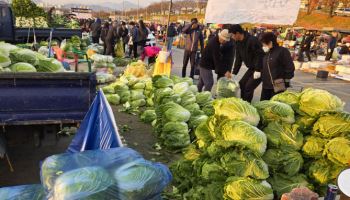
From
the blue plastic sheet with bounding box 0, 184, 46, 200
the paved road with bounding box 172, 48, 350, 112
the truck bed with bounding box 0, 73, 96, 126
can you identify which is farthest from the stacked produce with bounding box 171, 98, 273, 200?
the paved road with bounding box 172, 48, 350, 112

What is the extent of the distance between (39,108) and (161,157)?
2002 mm

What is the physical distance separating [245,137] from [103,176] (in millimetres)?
1560

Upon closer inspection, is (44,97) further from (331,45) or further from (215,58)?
(331,45)

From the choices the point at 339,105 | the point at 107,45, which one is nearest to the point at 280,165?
the point at 339,105

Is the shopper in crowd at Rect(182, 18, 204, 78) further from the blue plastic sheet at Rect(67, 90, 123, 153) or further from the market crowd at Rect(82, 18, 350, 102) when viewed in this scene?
the blue plastic sheet at Rect(67, 90, 123, 153)

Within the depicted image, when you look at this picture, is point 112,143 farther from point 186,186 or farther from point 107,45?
point 107,45

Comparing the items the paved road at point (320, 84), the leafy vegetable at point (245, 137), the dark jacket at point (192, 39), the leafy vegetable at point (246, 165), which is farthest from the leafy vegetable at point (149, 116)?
the paved road at point (320, 84)

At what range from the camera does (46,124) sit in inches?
165

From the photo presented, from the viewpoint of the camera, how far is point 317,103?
3.63 metres

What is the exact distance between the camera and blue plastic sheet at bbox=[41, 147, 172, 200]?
7.00ft

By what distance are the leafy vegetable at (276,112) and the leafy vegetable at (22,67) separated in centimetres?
292

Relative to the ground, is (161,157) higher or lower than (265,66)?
lower

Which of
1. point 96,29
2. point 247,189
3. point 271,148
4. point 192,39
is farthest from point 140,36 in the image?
point 247,189

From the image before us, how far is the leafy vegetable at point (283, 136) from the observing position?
11.4 feet
